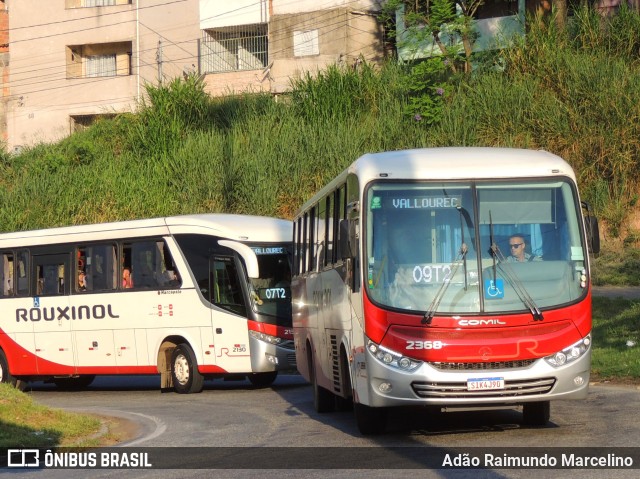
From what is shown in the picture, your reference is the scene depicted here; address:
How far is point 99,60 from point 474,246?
49.7 metres

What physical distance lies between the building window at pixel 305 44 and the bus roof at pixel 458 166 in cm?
3898

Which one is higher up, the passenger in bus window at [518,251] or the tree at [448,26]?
the tree at [448,26]

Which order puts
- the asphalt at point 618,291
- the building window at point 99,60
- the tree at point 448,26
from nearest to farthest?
the asphalt at point 618,291, the tree at point 448,26, the building window at point 99,60

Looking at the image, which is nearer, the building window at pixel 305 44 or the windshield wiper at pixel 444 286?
the windshield wiper at pixel 444 286

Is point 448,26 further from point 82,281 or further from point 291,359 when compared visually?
point 291,359

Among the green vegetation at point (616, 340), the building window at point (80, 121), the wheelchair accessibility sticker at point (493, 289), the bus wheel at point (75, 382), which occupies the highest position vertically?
the building window at point (80, 121)

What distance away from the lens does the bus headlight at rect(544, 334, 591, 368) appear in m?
12.2

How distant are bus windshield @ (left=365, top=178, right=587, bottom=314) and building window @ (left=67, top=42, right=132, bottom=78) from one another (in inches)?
1862

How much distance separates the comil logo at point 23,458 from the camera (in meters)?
12.0

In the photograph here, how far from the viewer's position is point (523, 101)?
37.1 m

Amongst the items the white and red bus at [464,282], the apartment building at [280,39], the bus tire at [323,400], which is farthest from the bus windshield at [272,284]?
the apartment building at [280,39]

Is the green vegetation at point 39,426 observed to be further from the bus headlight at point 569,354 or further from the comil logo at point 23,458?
the bus headlight at point 569,354

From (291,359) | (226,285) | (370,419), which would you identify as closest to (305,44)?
(226,285)

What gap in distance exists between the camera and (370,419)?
13.1 m
